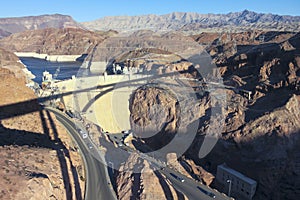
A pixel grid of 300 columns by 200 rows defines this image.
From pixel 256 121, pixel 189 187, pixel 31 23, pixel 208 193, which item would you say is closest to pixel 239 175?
pixel 189 187

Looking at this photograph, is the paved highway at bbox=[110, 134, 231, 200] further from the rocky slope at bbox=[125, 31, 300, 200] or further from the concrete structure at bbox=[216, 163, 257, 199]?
the concrete structure at bbox=[216, 163, 257, 199]

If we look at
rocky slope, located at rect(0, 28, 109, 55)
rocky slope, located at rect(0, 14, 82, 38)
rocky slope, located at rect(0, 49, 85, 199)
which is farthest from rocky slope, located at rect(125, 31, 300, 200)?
rocky slope, located at rect(0, 14, 82, 38)

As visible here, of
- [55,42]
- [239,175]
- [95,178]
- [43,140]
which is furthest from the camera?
[55,42]

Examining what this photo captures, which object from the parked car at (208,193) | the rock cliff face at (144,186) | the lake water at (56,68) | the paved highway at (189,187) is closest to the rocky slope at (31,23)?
the lake water at (56,68)

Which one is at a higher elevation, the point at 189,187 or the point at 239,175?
the point at 189,187

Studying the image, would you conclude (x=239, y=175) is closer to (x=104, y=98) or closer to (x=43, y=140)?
(x=43, y=140)

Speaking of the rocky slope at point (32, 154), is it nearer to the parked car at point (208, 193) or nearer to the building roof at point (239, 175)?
the parked car at point (208, 193)

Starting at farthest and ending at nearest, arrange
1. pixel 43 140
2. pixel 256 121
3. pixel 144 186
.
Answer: pixel 256 121
pixel 43 140
pixel 144 186
